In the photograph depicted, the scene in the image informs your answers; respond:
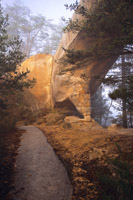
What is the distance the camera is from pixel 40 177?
9.58ft

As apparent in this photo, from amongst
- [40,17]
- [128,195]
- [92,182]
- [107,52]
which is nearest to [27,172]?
[92,182]

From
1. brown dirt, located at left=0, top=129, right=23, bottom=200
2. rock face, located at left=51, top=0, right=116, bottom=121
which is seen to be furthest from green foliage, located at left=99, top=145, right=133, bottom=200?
rock face, located at left=51, top=0, right=116, bottom=121

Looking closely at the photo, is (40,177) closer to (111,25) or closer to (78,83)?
(111,25)

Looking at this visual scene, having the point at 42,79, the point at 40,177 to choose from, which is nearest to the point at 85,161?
the point at 40,177

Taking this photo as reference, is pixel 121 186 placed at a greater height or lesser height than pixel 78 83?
lesser

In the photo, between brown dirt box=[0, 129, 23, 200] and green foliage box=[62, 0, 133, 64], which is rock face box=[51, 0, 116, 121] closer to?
green foliage box=[62, 0, 133, 64]

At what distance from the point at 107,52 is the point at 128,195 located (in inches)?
174

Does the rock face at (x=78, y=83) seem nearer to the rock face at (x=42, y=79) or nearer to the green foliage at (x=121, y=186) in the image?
the rock face at (x=42, y=79)

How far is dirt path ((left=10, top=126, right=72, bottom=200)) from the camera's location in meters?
2.40

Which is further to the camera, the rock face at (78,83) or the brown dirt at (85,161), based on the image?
the rock face at (78,83)

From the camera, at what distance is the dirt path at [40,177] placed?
94.6 inches

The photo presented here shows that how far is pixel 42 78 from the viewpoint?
1596 centimetres

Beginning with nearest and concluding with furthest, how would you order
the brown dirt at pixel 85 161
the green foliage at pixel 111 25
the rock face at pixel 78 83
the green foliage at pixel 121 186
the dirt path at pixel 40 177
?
the green foliage at pixel 121 186
the dirt path at pixel 40 177
the brown dirt at pixel 85 161
the green foliage at pixel 111 25
the rock face at pixel 78 83

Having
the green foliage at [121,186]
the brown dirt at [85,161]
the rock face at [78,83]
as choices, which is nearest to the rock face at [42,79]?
the rock face at [78,83]
